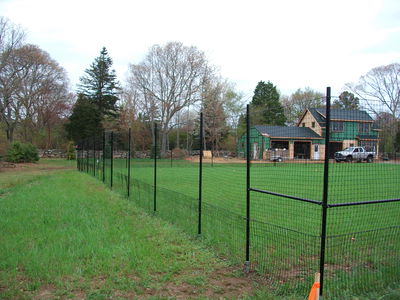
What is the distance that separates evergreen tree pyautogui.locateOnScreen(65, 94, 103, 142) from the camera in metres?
39.2

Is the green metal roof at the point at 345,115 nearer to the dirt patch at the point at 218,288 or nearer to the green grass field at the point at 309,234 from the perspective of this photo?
the green grass field at the point at 309,234

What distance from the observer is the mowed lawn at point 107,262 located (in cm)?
347

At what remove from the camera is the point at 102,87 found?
144ft

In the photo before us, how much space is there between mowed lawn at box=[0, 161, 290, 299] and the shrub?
77.8 ft

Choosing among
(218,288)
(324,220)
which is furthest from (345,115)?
(218,288)

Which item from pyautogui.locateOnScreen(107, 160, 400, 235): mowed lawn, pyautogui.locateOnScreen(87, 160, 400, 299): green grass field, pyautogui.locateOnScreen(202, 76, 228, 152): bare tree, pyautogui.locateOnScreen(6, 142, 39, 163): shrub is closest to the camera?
pyautogui.locateOnScreen(87, 160, 400, 299): green grass field

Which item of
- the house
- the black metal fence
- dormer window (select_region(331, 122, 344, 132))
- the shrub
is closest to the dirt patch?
the black metal fence

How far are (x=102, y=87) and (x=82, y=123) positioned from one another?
7.13m

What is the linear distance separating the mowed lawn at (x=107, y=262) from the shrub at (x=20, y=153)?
77.8 feet

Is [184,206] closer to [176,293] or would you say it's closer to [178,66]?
[176,293]

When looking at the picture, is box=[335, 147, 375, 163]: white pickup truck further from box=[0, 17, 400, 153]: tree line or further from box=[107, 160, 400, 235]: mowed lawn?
box=[0, 17, 400, 153]: tree line

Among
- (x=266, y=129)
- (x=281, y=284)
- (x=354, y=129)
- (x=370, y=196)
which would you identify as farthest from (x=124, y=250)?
(x=370, y=196)

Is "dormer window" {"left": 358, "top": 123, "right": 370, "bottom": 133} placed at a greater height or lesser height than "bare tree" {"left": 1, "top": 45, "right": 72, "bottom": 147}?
lesser

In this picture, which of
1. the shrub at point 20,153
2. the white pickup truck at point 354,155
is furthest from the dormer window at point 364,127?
the shrub at point 20,153
